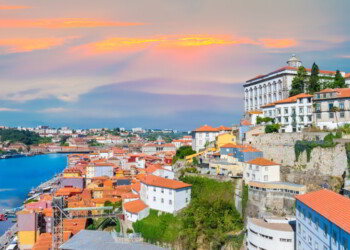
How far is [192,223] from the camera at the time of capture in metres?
21.4

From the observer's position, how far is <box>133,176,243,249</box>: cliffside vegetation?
20856 mm

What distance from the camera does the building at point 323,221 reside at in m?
12.7

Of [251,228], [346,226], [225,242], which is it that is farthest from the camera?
[225,242]

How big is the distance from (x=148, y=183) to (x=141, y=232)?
11.5ft

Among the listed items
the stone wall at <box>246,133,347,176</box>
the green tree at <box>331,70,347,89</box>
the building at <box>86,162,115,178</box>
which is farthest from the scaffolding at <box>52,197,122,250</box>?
the green tree at <box>331,70,347,89</box>

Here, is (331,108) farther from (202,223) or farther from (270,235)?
(202,223)

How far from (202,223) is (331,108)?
41.0 feet

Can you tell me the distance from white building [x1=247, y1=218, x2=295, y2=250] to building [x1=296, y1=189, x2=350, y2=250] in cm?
49

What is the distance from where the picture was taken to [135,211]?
24531 millimetres

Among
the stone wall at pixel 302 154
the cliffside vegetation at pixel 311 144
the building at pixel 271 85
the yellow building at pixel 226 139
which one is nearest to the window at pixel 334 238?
the stone wall at pixel 302 154

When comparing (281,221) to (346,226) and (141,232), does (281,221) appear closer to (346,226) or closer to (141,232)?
(346,226)

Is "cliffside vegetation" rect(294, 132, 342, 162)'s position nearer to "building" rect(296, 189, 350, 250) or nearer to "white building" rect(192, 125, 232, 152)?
"building" rect(296, 189, 350, 250)

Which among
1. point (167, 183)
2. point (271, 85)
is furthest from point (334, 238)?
point (271, 85)

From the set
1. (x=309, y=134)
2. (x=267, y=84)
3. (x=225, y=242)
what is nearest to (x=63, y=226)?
(x=225, y=242)
